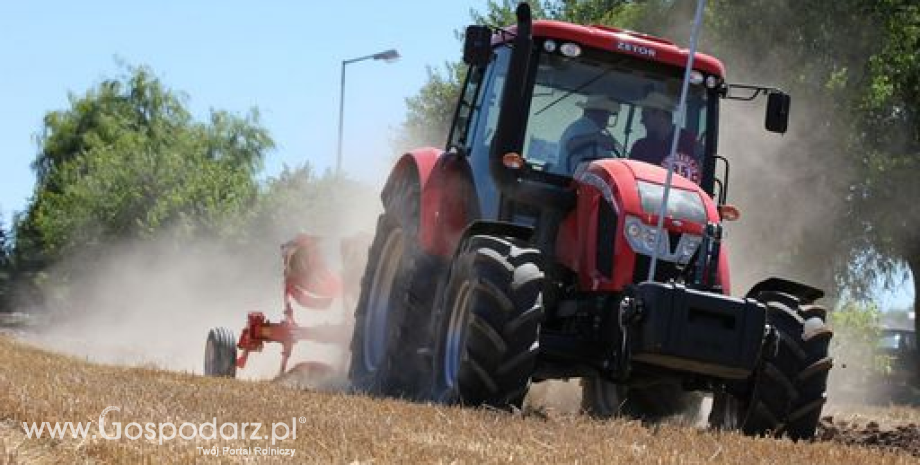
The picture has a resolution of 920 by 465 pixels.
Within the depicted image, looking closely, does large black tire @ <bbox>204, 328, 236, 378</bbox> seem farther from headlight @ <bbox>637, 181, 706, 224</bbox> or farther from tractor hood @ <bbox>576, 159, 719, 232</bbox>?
headlight @ <bbox>637, 181, 706, 224</bbox>

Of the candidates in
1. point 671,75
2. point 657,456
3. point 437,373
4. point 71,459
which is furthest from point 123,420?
point 671,75

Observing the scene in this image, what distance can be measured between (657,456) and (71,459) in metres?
2.72

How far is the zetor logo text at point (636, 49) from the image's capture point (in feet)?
36.5

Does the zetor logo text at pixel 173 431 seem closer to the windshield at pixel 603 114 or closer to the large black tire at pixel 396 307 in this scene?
the large black tire at pixel 396 307

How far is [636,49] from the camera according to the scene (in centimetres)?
1116

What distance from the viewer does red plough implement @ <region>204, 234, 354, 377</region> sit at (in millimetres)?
14711

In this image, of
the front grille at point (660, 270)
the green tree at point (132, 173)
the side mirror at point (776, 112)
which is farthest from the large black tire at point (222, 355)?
the green tree at point (132, 173)

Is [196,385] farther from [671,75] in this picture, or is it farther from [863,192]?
[863,192]

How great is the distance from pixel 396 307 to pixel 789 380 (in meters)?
3.29

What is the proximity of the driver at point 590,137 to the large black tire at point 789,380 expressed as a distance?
5.55 ft

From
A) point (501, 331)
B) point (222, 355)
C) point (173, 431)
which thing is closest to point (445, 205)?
point (501, 331)

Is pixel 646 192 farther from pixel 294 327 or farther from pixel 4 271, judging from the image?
pixel 4 271

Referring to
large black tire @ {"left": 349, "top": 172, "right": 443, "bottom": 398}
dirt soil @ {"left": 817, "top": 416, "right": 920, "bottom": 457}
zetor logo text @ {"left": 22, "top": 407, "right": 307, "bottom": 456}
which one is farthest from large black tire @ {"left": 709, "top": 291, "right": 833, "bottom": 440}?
zetor logo text @ {"left": 22, "top": 407, "right": 307, "bottom": 456}

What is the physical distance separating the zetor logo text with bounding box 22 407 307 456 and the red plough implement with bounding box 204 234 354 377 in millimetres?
A: 6754
